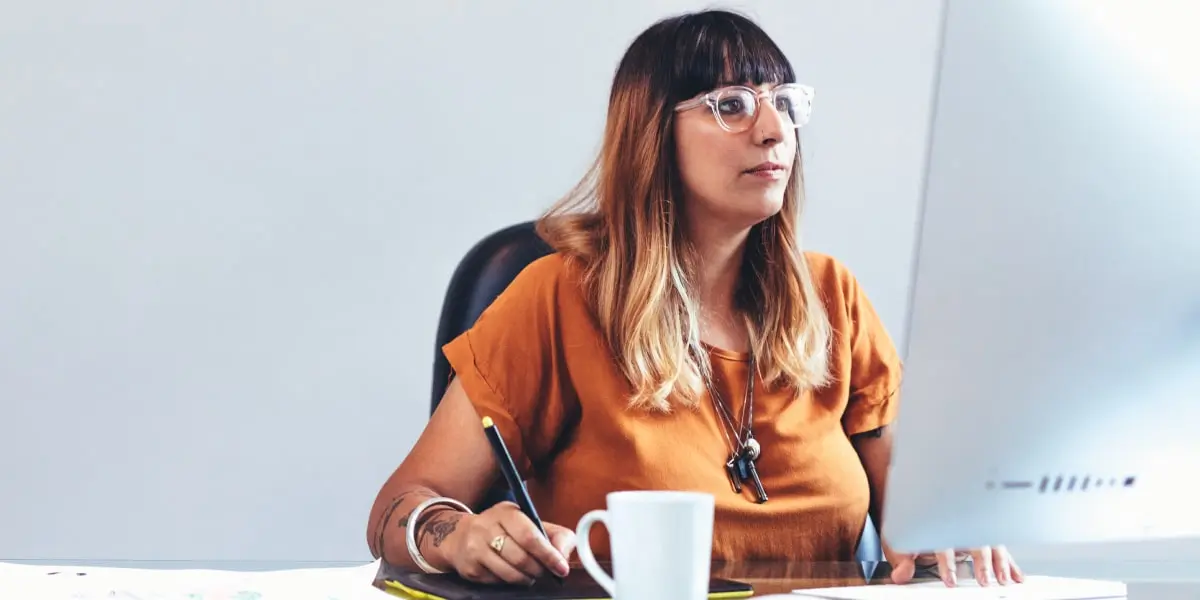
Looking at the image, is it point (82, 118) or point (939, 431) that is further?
point (82, 118)

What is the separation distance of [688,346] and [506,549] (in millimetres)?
547

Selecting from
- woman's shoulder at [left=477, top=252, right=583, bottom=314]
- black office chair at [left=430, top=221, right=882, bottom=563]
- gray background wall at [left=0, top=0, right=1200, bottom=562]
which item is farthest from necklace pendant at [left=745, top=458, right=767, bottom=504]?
gray background wall at [left=0, top=0, right=1200, bottom=562]

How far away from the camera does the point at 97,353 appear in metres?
2.24

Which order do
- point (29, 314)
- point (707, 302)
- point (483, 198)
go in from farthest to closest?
point (483, 198), point (29, 314), point (707, 302)

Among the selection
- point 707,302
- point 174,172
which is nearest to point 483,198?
point 174,172

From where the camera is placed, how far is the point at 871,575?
1010 millimetres

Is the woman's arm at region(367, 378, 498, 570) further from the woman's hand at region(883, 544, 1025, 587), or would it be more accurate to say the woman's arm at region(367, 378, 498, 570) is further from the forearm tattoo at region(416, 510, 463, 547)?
the woman's hand at region(883, 544, 1025, 587)

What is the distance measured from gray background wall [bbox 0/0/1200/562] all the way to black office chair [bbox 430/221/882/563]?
911 mm

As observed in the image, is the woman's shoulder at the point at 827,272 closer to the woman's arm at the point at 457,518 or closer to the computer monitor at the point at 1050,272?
the woman's arm at the point at 457,518

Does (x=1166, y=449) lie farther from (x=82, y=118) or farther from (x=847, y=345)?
(x=82, y=118)

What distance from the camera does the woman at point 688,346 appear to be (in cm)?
133

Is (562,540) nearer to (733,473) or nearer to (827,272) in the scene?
(733,473)

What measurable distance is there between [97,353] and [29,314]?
0.15 metres

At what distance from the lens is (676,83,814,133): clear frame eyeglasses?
4.63 feet
